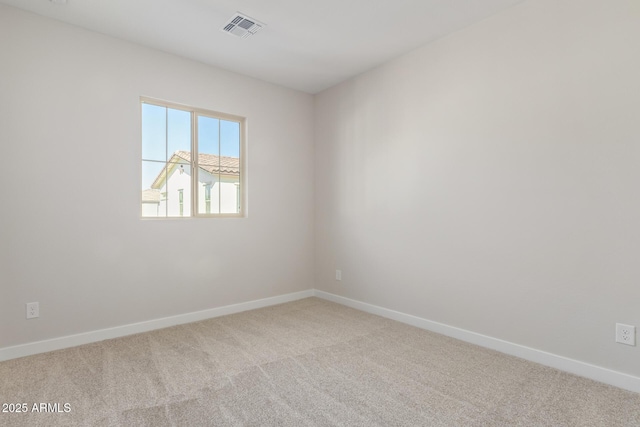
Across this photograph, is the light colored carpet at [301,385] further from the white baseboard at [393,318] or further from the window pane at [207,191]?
the window pane at [207,191]

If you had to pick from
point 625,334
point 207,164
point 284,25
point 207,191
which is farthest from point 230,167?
point 625,334

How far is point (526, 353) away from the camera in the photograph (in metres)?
2.51

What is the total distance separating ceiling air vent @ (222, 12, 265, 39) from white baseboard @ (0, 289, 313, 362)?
268cm

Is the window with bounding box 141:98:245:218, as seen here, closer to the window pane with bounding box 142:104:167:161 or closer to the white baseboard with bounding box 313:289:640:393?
the window pane with bounding box 142:104:167:161

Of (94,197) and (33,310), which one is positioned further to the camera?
(94,197)

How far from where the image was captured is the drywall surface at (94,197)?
101 inches

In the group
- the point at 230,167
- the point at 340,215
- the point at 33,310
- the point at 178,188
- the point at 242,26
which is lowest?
the point at 33,310

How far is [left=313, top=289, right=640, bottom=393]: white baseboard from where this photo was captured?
212 centimetres

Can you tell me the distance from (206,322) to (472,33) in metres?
3.59

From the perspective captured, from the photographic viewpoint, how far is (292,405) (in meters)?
1.90

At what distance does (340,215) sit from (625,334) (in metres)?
A: 2.69

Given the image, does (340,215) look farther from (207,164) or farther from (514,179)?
(514,179)

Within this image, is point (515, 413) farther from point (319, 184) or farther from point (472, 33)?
point (319, 184)

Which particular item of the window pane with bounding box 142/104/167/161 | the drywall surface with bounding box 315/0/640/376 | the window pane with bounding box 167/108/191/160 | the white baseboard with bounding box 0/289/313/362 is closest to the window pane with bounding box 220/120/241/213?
the window pane with bounding box 167/108/191/160
